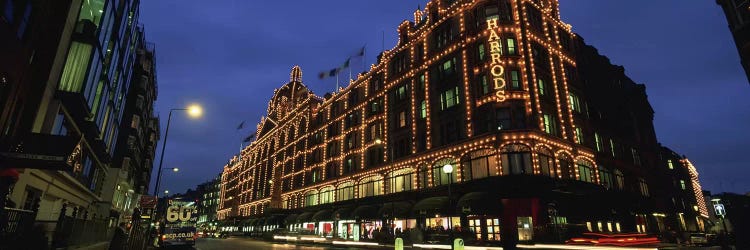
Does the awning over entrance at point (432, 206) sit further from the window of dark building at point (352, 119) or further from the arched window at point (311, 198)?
the arched window at point (311, 198)

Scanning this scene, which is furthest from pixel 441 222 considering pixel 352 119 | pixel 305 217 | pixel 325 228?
pixel 305 217

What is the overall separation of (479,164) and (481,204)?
4257 millimetres

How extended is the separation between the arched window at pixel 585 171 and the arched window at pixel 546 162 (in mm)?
4329

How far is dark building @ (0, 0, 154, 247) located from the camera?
13484mm

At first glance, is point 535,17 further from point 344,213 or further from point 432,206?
point 344,213

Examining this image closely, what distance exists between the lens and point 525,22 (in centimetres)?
3522

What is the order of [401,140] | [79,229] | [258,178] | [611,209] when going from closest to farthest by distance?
[79,229] < [611,209] < [401,140] < [258,178]

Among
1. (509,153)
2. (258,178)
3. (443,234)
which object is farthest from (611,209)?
(258,178)

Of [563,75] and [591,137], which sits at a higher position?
[563,75]

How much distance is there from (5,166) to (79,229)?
3.02 metres

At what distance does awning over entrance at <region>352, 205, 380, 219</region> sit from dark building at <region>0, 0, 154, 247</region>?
26142 millimetres

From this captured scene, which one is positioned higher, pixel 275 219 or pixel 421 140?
pixel 421 140

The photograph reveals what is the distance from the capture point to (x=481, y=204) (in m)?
29.9

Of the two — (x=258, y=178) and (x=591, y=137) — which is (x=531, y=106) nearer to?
(x=591, y=137)
